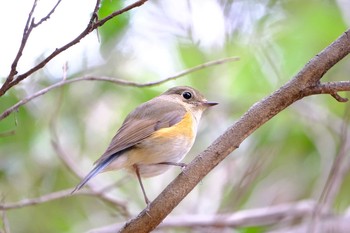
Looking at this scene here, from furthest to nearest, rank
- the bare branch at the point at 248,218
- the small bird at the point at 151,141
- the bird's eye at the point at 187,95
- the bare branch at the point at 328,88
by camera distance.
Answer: the bare branch at the point at 248,218 < the bird's eye at the point at 187,95 < the small bird at the point at 151,141 < the bare branch at the point at 328,88

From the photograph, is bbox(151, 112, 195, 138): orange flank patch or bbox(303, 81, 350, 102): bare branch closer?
bbox(303, 81, 350, 102): bare branch

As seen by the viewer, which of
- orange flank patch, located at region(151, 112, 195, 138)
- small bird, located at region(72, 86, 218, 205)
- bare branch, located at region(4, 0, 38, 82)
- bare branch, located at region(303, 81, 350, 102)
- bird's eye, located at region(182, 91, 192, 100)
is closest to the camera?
bare branch, located at region(4, 0, 38, 82)

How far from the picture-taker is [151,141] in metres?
3.00

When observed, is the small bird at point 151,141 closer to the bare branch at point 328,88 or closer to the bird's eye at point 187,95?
the bird's eye at point 187,95

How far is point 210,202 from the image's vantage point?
15.8 feet

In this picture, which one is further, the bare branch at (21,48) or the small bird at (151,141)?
the small bird at (151,141)

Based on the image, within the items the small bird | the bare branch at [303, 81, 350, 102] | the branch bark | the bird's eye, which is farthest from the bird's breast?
the bare branch at [303, 81, 350, 102]

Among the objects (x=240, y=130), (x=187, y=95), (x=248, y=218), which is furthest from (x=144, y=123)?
(x=248, y=218)

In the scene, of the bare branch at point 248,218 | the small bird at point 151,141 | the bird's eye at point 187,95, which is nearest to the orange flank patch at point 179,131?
the small bird at point 151,141

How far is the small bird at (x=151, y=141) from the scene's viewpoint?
291 cm

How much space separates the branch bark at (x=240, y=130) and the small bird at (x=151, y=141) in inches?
20.9

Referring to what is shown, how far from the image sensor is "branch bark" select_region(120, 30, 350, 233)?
2217mm

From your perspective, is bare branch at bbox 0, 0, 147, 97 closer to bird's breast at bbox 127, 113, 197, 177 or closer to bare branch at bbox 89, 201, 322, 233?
bird's breast at bbox 127, 113, 197, 177

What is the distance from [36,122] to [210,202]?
4.40ft
